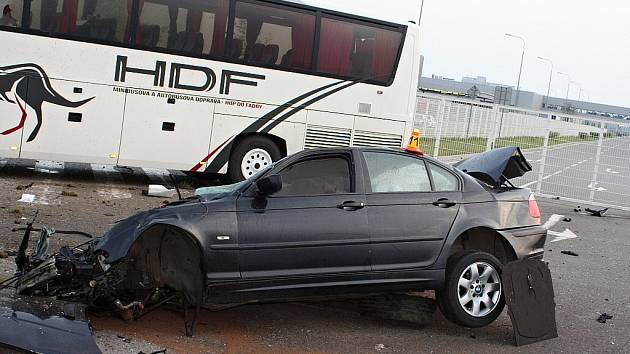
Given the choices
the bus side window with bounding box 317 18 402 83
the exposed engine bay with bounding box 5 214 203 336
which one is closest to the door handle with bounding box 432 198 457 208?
the exposed engine bay with bounding box 5 214 203 336

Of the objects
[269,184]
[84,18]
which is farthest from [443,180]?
[84,18]

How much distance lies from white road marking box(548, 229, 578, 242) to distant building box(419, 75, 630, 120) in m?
13.9

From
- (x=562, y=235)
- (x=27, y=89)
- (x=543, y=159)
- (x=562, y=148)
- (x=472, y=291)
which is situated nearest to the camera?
(x=472, y=291)

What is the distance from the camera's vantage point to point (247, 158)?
1402 centimetres

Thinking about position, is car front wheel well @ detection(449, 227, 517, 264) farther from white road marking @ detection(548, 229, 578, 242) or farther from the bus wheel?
the bus wheel

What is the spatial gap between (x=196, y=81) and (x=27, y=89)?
9.02 ft

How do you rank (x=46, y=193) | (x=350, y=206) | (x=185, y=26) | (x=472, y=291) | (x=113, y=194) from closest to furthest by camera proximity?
1. (x=350, y=206)
2. (x=472, y=291)
3. (x=46, y=193)
4. (x=113, y=194)
5. (x=185, y=26)

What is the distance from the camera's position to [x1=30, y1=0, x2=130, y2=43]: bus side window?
12.5m

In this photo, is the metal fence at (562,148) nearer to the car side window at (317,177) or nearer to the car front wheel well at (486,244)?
the car front wheel well at (486,244)

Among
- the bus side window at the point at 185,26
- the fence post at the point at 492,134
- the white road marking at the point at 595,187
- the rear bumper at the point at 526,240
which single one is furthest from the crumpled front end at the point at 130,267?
the fence post at the point at 492,134

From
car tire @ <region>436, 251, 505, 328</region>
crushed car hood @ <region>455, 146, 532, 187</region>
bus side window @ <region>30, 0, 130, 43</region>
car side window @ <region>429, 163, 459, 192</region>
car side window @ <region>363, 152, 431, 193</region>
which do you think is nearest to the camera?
car tire @ <region>436, 251, 505, 328</region>

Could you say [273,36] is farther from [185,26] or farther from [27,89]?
[27,89]

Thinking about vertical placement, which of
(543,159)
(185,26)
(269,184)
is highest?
(185,26)

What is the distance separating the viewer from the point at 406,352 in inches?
243
